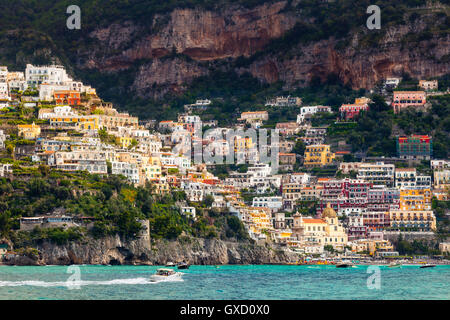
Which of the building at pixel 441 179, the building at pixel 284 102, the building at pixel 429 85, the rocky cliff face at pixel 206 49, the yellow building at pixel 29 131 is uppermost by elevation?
the rocky cliff face at pixel 206 49

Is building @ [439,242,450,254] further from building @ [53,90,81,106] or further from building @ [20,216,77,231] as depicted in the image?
building @ [53,90,81,106]

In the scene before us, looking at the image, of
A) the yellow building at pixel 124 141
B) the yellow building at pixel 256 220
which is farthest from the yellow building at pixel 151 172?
the yellow building at pixel 256 220

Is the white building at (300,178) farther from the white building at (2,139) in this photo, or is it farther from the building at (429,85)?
the white building at (2,139)

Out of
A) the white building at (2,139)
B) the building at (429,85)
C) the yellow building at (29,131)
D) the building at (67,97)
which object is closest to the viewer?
the white building at (2,139)

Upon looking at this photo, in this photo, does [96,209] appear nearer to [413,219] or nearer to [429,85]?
[413,219]

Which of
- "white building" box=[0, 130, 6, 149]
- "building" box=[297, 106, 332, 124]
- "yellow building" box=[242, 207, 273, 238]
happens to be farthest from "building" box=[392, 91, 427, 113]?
"white building" box=[0, 130, 6, 149]
